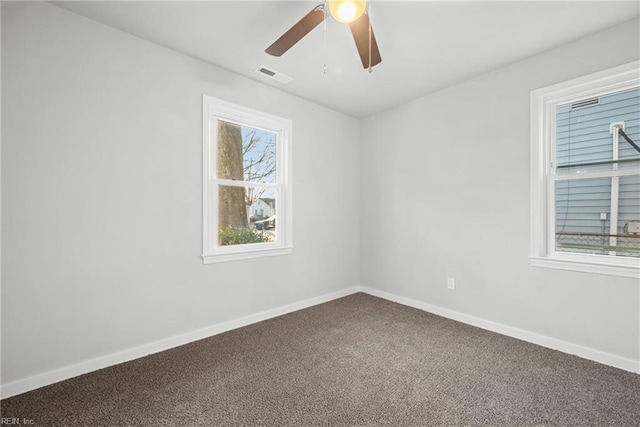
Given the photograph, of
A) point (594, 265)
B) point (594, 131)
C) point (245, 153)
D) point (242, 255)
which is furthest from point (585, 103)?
point (242, 255)

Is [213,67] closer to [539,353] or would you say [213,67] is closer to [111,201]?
[111,201]

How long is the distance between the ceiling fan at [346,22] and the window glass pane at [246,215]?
146 cm

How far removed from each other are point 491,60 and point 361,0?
179 centimetres

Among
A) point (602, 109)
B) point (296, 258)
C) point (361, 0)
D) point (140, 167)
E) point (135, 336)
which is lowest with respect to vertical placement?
point (135, 336)

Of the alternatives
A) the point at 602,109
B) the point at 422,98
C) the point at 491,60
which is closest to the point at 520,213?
the point at 602,109

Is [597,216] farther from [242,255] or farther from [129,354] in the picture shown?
[129,354]

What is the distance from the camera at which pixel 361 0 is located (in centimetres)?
150

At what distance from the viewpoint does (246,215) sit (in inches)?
124

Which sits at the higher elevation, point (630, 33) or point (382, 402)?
point (630, 33)

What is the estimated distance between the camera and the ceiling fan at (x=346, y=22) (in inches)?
60.2

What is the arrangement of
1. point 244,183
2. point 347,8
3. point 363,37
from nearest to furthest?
point 347,8, point 363,37, point 244,183

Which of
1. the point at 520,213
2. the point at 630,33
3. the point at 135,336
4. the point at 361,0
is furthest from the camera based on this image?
the point at 520,213

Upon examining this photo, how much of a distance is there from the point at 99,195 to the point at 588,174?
3875mm

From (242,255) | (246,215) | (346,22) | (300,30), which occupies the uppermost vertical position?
(300,30)
